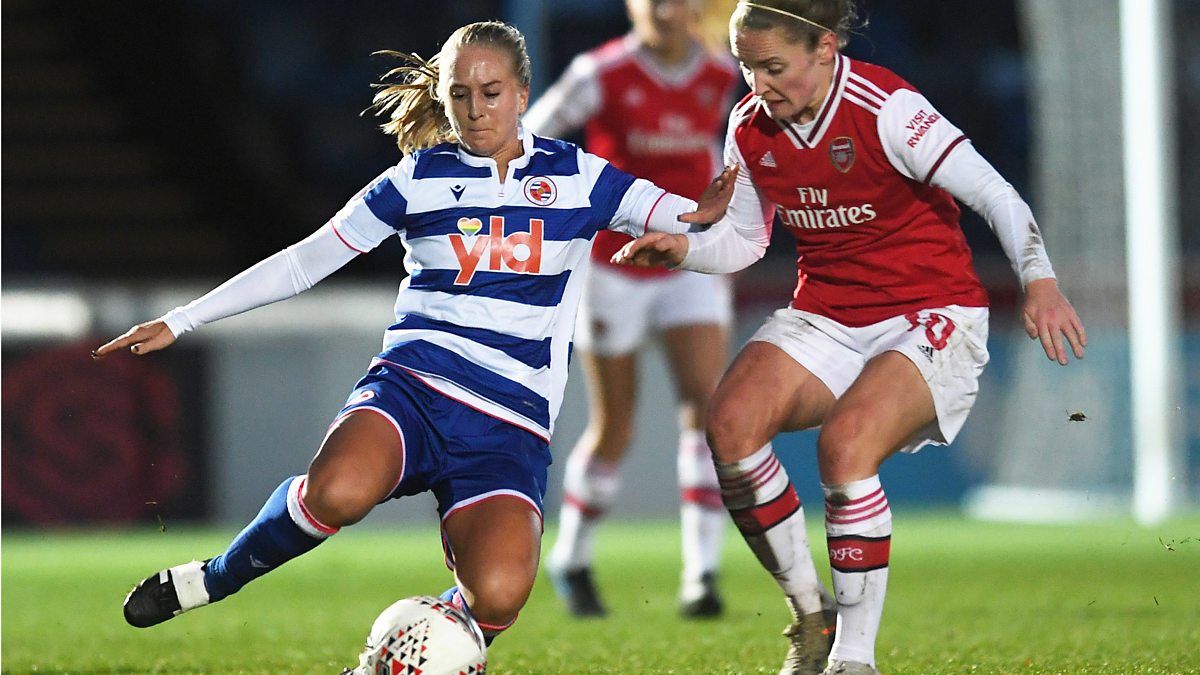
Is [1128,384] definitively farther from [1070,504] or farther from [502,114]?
[502,114]

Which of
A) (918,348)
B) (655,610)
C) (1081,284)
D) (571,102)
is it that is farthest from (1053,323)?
(1081,284)

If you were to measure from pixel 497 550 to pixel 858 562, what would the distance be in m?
0.87

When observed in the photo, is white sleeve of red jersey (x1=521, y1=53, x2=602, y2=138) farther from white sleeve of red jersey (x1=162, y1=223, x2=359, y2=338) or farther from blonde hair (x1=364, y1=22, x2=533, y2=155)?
white sleeve of red jersey (x1=162, y1=223, x2=359, y2=338)

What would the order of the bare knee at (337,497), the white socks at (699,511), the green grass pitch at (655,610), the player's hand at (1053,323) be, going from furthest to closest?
1. the white socks at (699,511)
2. the green grass pitch at (655,610)
3. the bare knee at (337,497)
4. the player's hand at (1053,323)

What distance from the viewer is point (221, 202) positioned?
1568 cm

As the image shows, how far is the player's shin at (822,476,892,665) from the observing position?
13.3 ft

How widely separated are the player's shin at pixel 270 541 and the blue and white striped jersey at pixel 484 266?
0.44 m

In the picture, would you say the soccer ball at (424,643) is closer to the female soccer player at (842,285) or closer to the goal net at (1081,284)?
the female soccer player at (842,285)

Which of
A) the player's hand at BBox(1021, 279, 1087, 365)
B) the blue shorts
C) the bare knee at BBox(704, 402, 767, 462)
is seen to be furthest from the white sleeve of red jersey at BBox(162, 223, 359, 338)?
the player's hand at BBox(1021, 279, 1087, 365)

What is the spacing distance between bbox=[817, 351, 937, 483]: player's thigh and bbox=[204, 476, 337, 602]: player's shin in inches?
48.4

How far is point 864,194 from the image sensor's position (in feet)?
14.1

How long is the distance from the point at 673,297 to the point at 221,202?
32.4 ft

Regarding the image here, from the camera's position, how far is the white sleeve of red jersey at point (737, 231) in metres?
4.47

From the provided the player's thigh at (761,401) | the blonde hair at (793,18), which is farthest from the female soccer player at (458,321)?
the blonde hair at (793,18)
